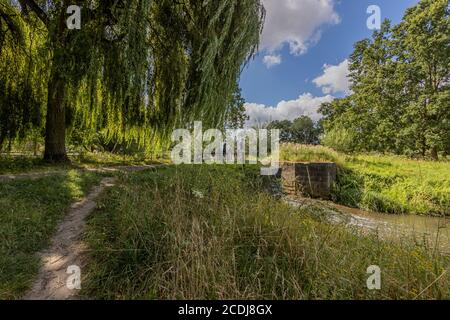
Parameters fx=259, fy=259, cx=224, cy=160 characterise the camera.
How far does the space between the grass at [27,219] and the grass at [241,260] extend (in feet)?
1.58

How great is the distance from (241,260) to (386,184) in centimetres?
1009

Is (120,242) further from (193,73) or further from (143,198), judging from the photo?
(193,73)

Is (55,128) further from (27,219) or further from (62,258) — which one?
(62,258)

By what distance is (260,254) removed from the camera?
2400mm

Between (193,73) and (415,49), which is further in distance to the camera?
(415,49)

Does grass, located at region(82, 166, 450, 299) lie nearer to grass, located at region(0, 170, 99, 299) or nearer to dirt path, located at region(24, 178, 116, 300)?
dirt path, located at region(24, 178, 116, 300)

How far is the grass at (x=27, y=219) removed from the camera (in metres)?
2.18

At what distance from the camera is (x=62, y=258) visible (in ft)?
8.31

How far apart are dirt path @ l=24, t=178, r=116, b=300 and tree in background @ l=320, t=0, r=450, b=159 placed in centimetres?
1691

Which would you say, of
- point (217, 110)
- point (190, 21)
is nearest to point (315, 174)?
point (217, 110)

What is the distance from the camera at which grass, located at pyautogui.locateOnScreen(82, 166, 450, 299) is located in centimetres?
197

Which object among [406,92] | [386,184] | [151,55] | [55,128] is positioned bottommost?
[386,184]

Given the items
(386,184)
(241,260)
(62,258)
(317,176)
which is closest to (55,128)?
(62,258)
